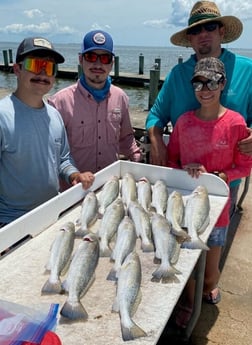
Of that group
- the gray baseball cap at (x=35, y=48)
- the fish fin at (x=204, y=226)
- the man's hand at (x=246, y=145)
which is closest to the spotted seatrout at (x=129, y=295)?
the fish fin at (x=204, y=226)

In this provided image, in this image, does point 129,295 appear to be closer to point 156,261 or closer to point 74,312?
point 74,312

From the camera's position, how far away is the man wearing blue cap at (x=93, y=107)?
346 centimetres

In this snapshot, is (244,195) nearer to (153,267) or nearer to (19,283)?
(153,267)

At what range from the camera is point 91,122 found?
3584mm

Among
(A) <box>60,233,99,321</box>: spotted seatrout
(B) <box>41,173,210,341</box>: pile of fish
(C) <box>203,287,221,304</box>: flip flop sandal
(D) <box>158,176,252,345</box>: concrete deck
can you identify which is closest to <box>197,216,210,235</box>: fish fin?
(B) <box>41,173,210,341</box>: pile of fish

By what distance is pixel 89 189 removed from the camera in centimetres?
291

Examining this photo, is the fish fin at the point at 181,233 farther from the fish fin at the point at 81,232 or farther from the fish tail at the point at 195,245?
the fish fin at the point at 81,232

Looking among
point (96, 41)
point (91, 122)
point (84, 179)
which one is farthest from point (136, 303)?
point (96, 41)

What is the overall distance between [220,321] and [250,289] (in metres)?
0.58

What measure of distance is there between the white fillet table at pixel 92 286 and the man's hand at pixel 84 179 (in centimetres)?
6

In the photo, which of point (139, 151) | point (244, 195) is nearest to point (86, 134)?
point (139, 151)

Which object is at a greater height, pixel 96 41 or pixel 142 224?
pixel 96 41

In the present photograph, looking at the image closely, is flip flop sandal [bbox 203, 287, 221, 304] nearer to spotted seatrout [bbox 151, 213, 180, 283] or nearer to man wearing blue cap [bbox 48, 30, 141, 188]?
spotted seatrout [bbox 151, 213, 180, 283]

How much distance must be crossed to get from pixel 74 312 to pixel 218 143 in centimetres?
187
